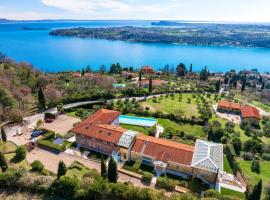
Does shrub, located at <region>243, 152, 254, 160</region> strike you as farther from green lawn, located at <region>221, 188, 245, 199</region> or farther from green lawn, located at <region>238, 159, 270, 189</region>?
green lawn, located at <region>221, 188, 245, 199</region>

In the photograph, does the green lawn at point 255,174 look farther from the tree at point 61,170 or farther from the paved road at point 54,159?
the tree at point 61,170

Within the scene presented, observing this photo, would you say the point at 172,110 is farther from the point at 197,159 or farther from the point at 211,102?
the point at 197,159

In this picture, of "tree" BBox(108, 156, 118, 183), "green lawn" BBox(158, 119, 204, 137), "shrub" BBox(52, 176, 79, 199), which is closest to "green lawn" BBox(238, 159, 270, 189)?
"green lawn" BBox(158, 119, 204, 137)

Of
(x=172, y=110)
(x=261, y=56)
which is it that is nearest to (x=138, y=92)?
(x=172, y=110)

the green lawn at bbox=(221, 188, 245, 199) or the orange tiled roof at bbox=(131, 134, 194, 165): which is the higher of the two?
the orange tiled roof at bbox=(131, 134, 194, 165)

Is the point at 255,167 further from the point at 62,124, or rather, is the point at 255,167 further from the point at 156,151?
the point at 62,124

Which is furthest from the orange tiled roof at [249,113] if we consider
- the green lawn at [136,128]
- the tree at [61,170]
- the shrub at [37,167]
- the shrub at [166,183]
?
the shrub at [37,167]

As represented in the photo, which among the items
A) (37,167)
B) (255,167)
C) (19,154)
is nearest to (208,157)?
(255,167)
